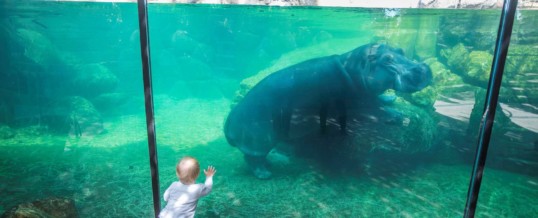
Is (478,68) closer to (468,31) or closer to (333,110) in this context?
(468,31)

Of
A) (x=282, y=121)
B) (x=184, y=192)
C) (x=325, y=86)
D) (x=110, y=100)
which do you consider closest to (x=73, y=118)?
(x=110, y=100)

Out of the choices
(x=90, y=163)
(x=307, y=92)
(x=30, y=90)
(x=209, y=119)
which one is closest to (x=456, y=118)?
(x=307, y=92)

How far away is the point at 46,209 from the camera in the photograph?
136 inches

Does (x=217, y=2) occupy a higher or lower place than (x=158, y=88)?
higher

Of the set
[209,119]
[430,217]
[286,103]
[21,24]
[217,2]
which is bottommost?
[430,217]

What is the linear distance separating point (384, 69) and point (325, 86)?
774mm

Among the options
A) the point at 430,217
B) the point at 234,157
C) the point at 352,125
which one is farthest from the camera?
the point at 234,157

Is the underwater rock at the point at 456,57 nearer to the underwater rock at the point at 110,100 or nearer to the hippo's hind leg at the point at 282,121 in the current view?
the hippo's hind leg at the point at 282,121

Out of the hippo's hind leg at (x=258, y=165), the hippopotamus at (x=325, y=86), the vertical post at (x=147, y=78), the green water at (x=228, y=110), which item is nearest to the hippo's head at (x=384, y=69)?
the hippopotamus at (x=325, y=86)

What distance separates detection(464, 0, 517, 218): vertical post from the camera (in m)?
2.48

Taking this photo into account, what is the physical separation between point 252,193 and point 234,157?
646mm

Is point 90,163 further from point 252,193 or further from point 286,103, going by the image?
point 286,103

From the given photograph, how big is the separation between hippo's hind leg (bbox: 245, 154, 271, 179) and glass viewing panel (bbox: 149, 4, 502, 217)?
0.01 metres

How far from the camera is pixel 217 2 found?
3947 mm
